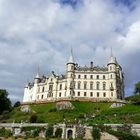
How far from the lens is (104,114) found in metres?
87.4

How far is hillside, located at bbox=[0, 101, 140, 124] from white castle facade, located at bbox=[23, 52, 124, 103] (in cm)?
559

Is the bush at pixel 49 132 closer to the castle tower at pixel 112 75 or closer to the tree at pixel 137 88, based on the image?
the castle tower at pixel 112 75

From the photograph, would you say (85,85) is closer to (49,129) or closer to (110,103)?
→ (110,103)

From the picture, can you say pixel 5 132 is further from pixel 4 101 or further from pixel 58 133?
pixel 4 101

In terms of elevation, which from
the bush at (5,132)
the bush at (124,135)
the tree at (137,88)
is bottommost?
the bush at (124,135)

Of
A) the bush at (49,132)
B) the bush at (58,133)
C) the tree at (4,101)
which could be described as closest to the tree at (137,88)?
the tree at (4,101)

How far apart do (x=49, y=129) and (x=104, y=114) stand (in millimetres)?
20228

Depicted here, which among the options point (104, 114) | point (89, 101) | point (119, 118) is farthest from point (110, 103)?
point (119, 118)

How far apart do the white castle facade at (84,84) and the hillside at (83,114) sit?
18.4 feet

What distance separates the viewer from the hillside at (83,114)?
260 feet

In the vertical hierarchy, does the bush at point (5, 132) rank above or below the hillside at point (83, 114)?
below

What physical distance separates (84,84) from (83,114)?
70.8 ft

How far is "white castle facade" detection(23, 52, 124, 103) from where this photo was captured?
106562 millimetres

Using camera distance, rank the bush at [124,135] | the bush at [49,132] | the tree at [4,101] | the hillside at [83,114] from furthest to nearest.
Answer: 1. the tree at [4,101]
2. the hillside at [83,114]
3. the bush at [49,132]
4. the bush at [124,135]
